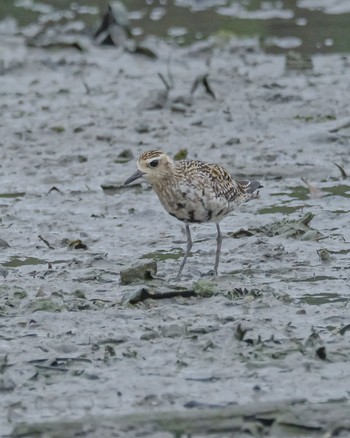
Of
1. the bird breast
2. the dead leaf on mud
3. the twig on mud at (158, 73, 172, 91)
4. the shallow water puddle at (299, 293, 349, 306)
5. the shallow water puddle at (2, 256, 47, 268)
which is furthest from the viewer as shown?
the twig on mud at (158, 73, 172, 91)

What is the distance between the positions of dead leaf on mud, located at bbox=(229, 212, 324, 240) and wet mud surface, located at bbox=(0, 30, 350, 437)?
2cm

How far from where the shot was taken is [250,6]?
68.4 ft

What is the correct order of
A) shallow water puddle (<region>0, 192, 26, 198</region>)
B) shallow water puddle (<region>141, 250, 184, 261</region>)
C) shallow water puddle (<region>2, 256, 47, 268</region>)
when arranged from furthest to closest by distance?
shallow water puddle (<region>0, 192, 26, 198</region>)
shallow water puddle (<region>141, 250, 184, 261</region>)
shallow water puddle (<region>2, 256, 47, 268</region>)

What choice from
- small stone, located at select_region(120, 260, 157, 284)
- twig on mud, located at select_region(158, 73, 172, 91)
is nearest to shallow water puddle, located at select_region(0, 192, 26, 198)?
small stone, located at select_region(120, 260, 157, 284)

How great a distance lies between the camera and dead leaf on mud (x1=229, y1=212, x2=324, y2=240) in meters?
11.0

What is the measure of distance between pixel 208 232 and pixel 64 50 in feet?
26.2

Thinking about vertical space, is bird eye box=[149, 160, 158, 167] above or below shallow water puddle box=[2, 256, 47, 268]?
above

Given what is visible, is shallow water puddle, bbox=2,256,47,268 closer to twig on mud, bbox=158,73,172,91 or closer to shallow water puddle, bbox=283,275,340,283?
shallow water puddle, bbox=283,275,340,283

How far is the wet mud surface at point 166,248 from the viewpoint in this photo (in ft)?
24.9

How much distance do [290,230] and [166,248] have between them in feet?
3.43

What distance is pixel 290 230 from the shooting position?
11.1 m

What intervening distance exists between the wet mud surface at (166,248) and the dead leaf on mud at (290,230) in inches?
0.8

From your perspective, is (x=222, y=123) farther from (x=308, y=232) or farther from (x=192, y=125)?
(x=308, y=232)

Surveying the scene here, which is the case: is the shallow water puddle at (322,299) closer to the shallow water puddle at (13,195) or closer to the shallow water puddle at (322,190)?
the shallow water puddle at (322,190)
